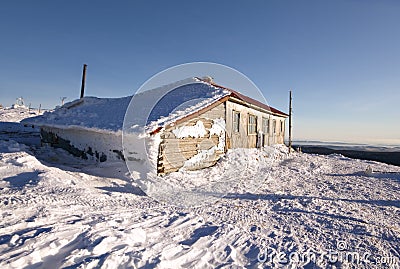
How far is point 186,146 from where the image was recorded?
9.08 meters

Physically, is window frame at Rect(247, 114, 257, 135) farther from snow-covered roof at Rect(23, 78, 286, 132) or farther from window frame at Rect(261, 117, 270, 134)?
snow-covered roof at Rect(23, 78, 286, 132)

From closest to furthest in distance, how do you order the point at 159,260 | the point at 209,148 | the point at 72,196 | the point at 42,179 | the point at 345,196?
the point at 159,260 < the point at 72,196 < the point at 42,179 < the point at 345,196 < the point at 209,148

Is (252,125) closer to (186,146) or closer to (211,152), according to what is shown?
(211,152)

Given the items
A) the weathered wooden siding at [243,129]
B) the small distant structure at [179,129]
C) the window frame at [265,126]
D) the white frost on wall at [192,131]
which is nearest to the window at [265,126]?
the window frame at [265,126]

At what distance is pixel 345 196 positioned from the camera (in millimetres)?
6840

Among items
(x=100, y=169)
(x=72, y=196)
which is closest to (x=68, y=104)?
(x=100, y=169)

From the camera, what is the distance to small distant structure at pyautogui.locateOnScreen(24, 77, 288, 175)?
27.2 feet

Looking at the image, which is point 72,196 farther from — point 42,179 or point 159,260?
point 159,260

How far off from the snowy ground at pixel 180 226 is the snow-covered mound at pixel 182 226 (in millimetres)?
16

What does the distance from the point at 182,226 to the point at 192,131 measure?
5.49m

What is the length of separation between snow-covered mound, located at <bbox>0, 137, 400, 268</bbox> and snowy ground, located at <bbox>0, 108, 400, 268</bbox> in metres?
0.02

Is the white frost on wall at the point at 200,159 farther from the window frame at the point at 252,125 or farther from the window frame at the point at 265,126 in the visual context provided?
the window frame at the point at 265,126

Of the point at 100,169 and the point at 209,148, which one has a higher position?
the point at 209,148

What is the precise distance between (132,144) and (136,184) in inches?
68.2
